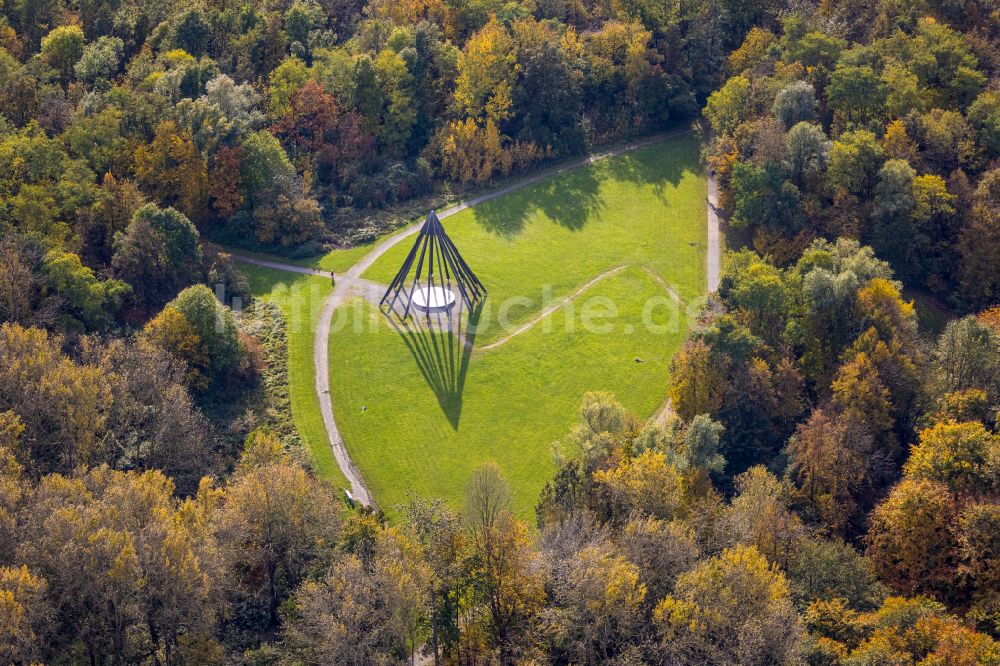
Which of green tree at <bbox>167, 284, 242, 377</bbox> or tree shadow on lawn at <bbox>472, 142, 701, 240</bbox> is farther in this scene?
tree shadow on lawn at <bbox>472, 142, 701, 240</bbox>

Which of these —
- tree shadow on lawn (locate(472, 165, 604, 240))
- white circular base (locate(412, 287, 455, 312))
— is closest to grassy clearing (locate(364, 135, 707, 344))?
tree shadow on lawn (locate(472, 165, 604, 240))

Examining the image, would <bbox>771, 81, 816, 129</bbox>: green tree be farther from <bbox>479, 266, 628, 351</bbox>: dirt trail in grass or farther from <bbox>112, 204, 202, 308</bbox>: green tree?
<bbox>112, 204, 202, 308</bbox>: green tree

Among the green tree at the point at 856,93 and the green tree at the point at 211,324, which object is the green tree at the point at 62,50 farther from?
the green tree at the point at 856,93

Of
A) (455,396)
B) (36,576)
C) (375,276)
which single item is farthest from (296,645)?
(375,276)

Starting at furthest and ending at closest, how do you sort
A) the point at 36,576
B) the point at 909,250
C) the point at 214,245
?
the point at 214,245
the point at 909,250
the point at 36,576

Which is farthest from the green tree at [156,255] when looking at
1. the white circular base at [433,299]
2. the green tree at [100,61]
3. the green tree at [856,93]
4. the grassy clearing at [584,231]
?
the green tree at [856,93]

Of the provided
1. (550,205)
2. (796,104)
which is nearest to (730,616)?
(550,205)

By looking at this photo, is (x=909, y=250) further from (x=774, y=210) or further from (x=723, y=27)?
(x=723, y=27)
